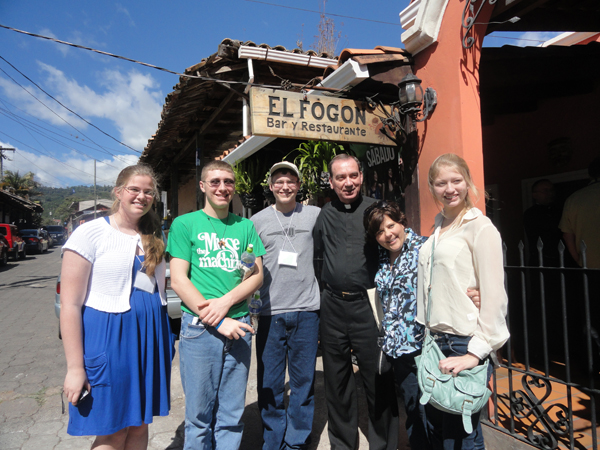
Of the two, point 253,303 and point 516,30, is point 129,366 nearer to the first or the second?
point 253,303

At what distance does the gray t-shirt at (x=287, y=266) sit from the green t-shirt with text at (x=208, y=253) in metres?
0.36

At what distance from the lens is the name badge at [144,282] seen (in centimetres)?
202

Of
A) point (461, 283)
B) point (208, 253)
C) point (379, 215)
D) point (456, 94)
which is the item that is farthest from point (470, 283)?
point (456, 94)

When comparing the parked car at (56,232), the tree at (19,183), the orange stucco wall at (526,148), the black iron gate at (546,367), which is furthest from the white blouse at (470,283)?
the parked car at (56,232)

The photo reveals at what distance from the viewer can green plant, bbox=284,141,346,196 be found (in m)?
4.52

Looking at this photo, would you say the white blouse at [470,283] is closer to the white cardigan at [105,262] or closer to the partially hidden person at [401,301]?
the partially hidden person at [401,301]

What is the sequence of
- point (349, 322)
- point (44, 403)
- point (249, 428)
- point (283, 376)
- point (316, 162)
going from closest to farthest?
point (349, 322), point (283, 376), point (249, 428), point (44, 403), point (316, 162)

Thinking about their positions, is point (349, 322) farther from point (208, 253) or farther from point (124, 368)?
point (124, 368)

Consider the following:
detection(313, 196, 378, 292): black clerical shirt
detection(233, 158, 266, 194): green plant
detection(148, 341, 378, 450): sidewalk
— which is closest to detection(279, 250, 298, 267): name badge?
detection(313, 196, 378, 292): black clerical shirt

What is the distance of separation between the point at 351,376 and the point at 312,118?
2059 millimetres

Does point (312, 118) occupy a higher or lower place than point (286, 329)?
higher

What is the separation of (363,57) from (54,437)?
13.3 feet

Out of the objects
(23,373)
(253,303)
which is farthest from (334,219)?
(23,373)

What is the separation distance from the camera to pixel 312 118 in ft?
10.5
